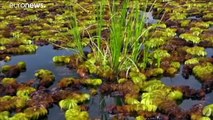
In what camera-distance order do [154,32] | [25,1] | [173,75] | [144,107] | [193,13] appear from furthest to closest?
[25,1]
[193,13]
[154,32]
[173,75]
[144,107]

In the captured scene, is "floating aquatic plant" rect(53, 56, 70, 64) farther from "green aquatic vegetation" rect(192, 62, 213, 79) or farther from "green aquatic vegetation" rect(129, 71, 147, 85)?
"green aquatic vegetation" rect(192, 62, 213, 79)

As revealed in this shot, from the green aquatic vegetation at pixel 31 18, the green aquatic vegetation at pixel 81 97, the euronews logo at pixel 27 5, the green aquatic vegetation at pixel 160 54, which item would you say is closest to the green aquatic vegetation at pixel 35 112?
the green aquatic vegetation at pixel 81 97

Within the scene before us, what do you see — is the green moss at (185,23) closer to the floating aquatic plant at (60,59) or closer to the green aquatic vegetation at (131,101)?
the floating aquatic plant at (60,59)

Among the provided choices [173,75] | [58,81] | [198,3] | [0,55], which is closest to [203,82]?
[173,75]

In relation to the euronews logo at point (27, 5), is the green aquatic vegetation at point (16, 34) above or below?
below

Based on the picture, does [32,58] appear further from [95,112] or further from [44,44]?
[95,112]

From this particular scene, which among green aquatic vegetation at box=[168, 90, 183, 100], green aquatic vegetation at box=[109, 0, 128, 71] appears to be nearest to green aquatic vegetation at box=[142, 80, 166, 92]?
green aquatic vegetation at box=[168, 90, 183, 100]

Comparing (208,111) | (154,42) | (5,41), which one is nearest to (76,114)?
(208,111)
